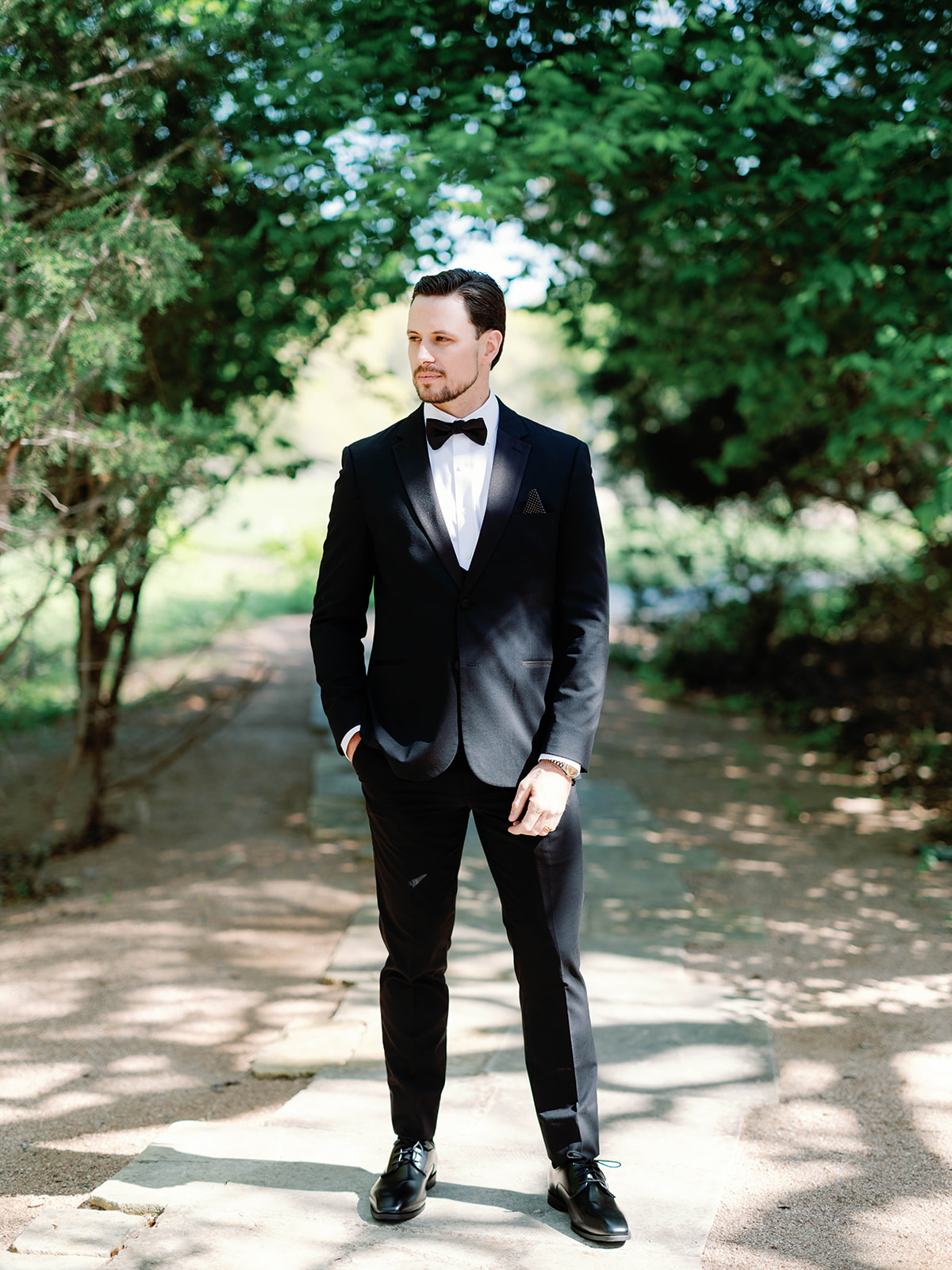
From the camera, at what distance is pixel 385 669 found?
2.42 meters

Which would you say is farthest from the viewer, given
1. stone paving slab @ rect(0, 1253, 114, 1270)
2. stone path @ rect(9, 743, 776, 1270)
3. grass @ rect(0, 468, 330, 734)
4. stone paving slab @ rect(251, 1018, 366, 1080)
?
grass @ rect(0, 468, 330, 734)

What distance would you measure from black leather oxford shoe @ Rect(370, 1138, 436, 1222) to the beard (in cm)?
170

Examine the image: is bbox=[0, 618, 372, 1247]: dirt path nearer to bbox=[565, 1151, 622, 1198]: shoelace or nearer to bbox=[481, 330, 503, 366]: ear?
bbox=[565, 1151, 622, 1198]: shoelace

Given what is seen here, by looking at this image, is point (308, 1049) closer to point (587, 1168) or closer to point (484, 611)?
point (587, 1168)

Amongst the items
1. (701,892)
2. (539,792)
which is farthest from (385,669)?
(701,892)

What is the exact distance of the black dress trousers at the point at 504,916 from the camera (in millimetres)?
2375

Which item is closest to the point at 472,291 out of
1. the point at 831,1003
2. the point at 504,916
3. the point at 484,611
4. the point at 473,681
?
the point at 484,611

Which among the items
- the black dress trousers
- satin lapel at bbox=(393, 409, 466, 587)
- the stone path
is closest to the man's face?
satin lapel at bbox=(393, 409, 466, 587)

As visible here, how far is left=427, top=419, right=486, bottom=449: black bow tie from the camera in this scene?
2.39 meters

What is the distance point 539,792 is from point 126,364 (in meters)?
2.82

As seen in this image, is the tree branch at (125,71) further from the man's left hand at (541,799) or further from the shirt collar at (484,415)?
the man's left hand at (541,799)

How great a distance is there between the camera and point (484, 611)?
2.34m

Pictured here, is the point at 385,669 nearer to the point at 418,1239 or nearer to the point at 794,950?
the point at 418,1239

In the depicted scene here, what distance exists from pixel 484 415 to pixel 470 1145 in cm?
186
